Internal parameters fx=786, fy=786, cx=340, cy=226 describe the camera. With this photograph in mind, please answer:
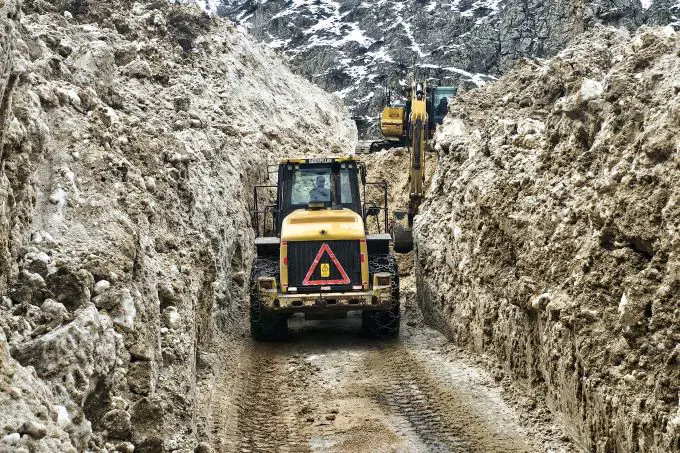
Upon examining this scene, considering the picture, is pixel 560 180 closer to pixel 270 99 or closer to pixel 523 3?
pixel 270 99

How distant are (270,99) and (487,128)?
62.8ft

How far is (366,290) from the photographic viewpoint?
13.2 m

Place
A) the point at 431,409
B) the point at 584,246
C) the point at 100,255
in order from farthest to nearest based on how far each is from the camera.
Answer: the point at 431,409
the point at 584,246
the point at 100,255

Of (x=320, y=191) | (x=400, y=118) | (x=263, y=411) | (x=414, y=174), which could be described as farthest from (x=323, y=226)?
(x=400, y=118)

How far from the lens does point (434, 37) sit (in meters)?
85.1

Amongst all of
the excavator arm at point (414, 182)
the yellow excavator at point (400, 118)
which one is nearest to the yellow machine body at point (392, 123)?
the yellow excavator at point (400, 118)

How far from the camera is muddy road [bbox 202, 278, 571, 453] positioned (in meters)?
8.66

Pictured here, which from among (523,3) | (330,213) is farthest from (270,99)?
(523,3)

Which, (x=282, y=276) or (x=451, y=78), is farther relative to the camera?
(x=451, y=78)

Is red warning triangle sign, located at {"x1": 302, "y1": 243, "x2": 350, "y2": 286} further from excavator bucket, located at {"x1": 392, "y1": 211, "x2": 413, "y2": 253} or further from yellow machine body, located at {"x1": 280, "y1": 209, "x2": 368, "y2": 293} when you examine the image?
excavator bucket, located at {"x1": 392, "y1": 211, "x2": 413, "y2": 253}

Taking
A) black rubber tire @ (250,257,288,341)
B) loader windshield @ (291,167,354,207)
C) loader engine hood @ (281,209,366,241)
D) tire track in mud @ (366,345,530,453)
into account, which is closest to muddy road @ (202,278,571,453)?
tire track in mud @ (366,345,530,453)

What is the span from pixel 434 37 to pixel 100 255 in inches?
3213

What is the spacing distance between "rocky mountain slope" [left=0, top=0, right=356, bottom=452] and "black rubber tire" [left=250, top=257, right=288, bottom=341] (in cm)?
61

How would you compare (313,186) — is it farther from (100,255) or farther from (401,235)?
(100,255)
